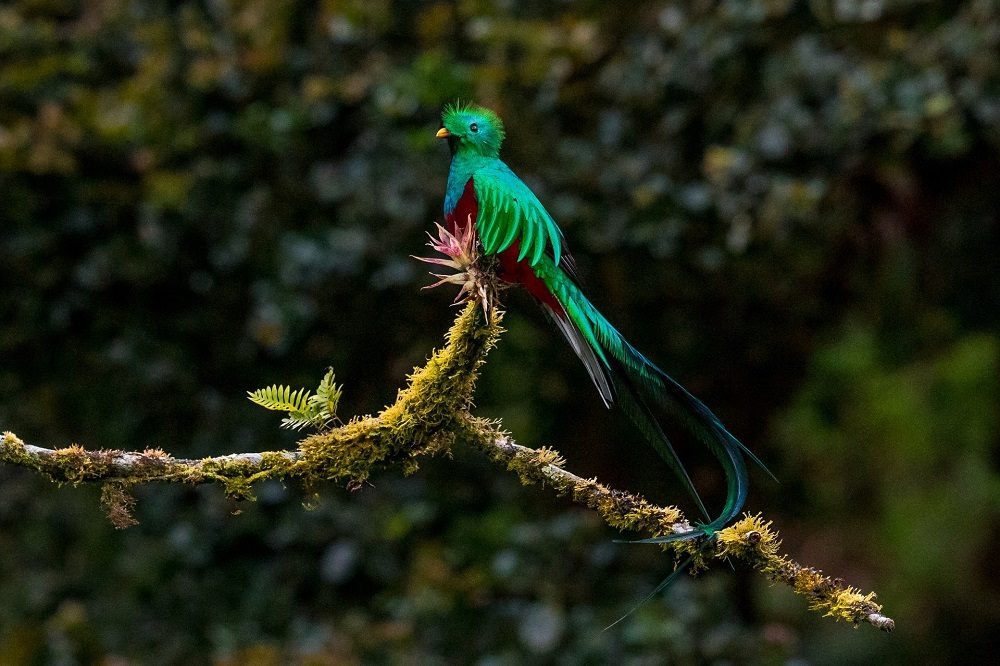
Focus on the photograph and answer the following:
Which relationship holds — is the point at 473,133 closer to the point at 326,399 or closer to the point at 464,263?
the point at 464,263

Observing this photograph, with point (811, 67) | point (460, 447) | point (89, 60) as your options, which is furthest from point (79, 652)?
point (811, 67)

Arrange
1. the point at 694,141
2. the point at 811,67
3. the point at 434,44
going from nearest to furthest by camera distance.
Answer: the point at 811,67
the point at 694,141
the point at 434,44

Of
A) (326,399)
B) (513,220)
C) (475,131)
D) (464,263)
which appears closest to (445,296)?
(475,131)

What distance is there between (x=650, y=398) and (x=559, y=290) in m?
0.39

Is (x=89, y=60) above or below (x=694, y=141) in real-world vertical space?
above

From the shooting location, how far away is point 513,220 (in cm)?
228

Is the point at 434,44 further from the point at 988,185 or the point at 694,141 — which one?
the point at 988,185

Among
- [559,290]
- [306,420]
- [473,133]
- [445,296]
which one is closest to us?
[306,420]

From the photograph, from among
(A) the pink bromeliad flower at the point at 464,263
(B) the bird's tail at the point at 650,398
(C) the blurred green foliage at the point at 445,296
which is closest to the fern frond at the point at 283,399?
(A) the pink bromeliad flower at the point at 464,263

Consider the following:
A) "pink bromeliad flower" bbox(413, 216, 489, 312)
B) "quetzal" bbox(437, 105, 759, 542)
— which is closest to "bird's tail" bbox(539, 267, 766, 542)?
"quetzal" bbox(437, 105, 759, 542)

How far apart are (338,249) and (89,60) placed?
1316mm

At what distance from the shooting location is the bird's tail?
5.86 ft

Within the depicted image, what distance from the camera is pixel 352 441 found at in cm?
186

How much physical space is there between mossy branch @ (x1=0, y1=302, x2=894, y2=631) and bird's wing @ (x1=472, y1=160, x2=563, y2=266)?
0.37 meters
